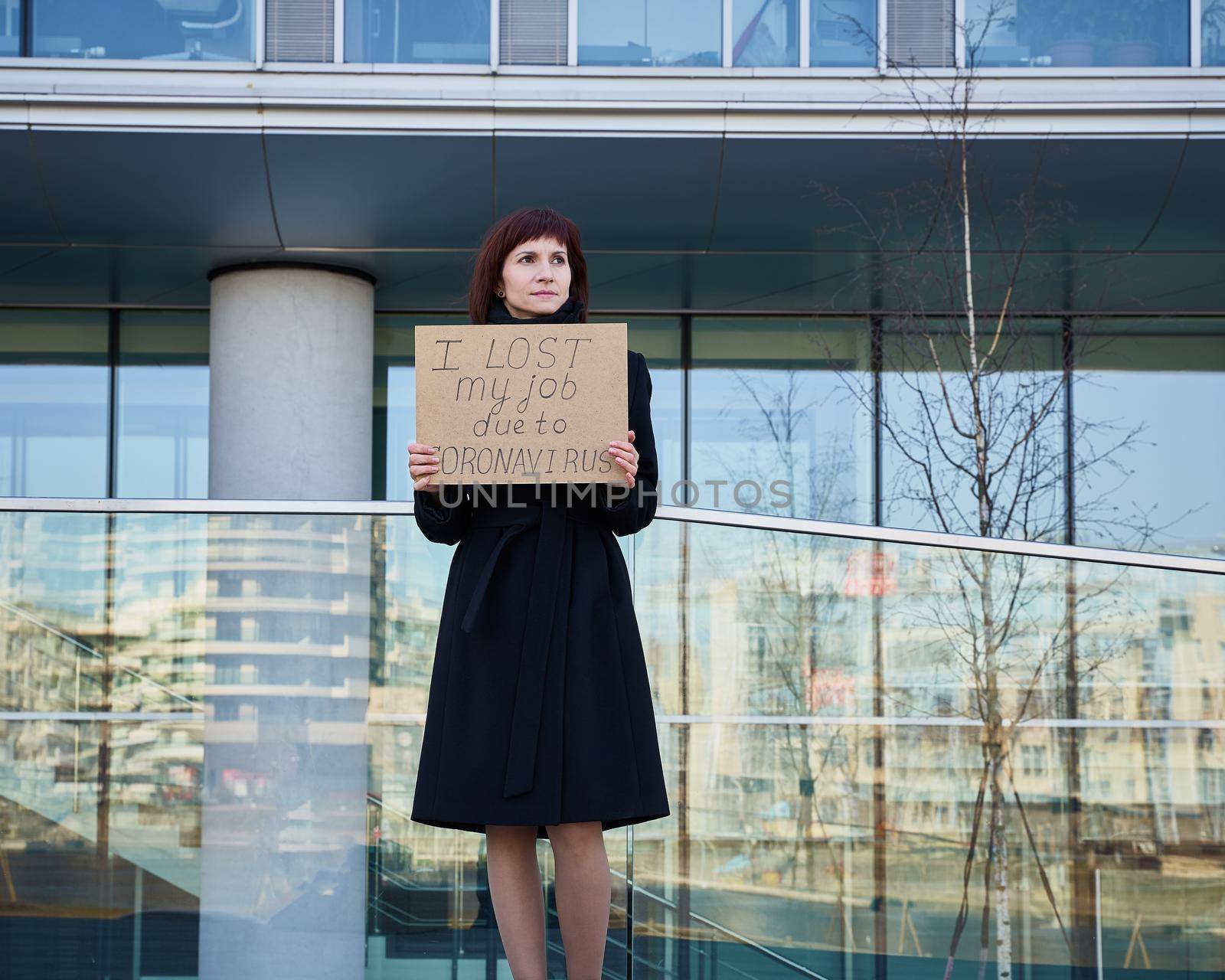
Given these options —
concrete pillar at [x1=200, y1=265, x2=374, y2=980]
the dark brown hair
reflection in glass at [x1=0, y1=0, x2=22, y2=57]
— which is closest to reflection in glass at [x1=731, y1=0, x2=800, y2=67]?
reflection in glass at [x1=0, y1=0, x2=22, y2=57]

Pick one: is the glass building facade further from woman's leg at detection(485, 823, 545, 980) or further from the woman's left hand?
the woman's left hand

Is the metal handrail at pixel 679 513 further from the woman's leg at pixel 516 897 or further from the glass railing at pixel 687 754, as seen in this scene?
the woman's leg at pixel 516 897

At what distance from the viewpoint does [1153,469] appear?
10859 mm

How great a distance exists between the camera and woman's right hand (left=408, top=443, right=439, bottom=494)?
2.74 m

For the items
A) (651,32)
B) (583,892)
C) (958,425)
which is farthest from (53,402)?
(583,892)

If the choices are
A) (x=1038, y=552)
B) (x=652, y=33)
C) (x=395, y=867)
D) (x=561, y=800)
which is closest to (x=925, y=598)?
(x=1038, y=552)

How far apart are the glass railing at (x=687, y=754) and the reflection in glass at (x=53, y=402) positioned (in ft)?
23.0

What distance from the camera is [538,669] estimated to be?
2.66 meters

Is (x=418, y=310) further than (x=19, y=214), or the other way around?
(x=418, y=310)

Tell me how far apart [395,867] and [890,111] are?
5661 mm

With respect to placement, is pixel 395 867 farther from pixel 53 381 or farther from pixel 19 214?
pixel 53 381

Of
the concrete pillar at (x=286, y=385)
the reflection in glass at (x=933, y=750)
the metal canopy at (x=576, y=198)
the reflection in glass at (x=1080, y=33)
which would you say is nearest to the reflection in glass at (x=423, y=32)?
the metal canopy at (x=576, y=198)

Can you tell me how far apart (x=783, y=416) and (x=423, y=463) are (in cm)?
832

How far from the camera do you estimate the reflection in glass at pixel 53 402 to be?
10.9 m
